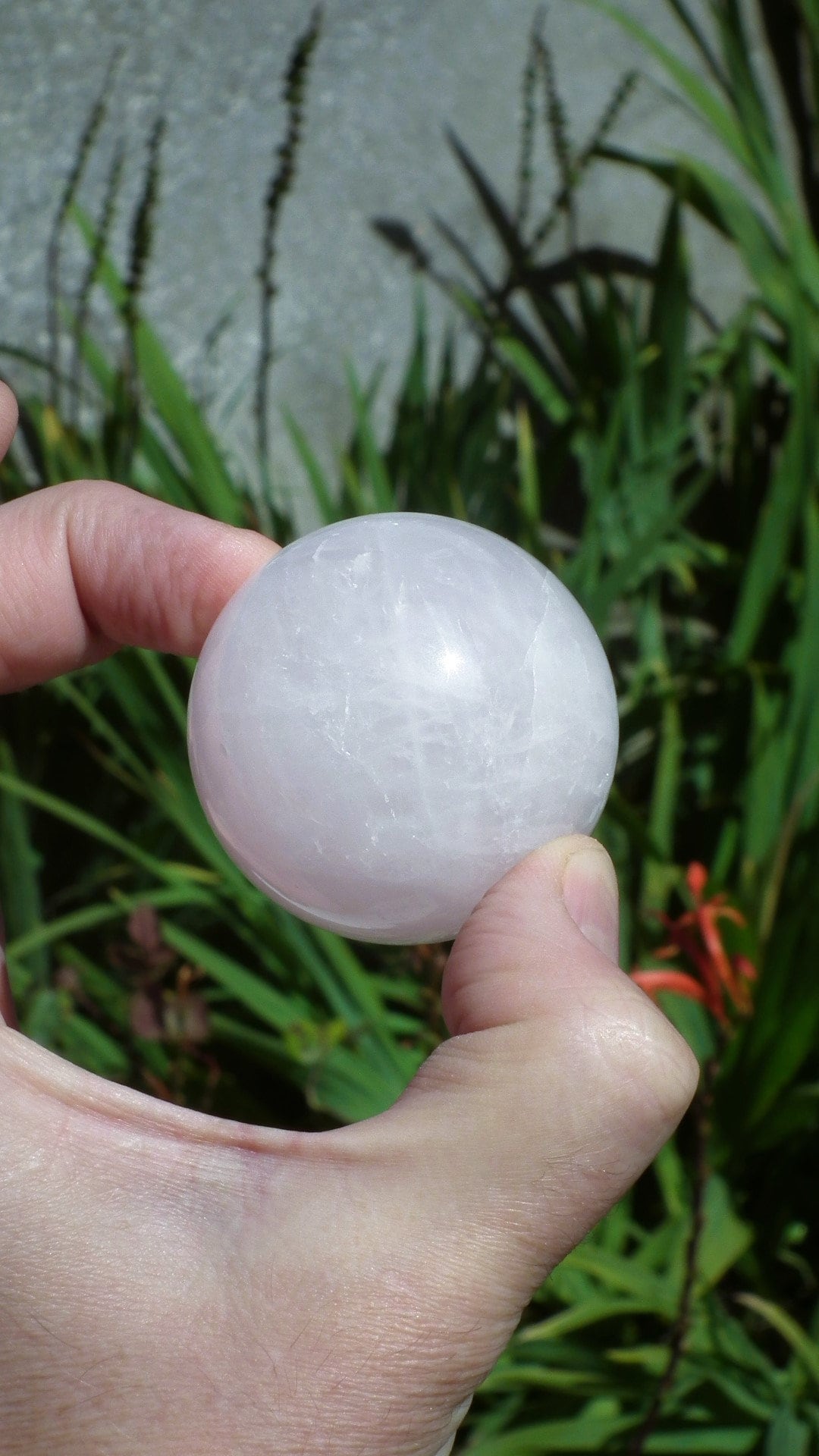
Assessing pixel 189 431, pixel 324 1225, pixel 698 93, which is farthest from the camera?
pixel 698 93

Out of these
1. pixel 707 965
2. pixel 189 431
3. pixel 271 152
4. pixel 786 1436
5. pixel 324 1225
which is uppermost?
pixel 271 152

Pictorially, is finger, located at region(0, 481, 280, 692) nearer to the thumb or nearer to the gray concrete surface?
the thumb

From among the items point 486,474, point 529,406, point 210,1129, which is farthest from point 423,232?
point 210,1129

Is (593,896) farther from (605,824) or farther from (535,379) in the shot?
(535,379)

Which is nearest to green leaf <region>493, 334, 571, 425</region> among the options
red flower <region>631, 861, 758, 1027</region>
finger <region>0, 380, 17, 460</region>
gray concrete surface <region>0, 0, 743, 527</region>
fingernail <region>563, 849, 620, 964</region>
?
gray concrete surface <region>0, 0, 743, 527</region>

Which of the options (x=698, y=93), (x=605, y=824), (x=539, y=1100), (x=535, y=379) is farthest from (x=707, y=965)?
(x=698, y=93)

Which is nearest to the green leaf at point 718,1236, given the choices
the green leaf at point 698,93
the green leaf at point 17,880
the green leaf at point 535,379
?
the green leaf at point 17,880
